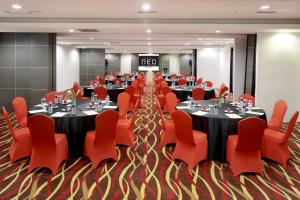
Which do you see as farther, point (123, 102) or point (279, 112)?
point (123, 102)

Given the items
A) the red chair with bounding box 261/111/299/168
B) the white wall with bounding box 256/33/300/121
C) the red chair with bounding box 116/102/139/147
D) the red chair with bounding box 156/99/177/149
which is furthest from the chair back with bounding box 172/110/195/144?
the white wall with bounding box 256/33/300/121

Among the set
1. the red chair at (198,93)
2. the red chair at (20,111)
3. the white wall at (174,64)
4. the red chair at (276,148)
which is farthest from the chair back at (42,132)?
the white wall at (174,64)

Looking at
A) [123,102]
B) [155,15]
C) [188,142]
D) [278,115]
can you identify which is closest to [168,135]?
[188,142]

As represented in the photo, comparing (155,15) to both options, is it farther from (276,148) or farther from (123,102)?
(276,148)


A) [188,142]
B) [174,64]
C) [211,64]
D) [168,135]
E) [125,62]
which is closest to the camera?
[188,142]

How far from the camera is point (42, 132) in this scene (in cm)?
427

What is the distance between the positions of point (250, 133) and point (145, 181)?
1678mm

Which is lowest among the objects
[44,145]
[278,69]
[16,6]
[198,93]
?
[44,145]

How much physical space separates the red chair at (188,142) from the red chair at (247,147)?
0.45 metres

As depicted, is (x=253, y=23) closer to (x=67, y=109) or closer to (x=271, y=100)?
(x=271, y=100)

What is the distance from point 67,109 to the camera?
5.52 metres

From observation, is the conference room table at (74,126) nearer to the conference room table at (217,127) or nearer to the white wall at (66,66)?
the conference room table at (217,127)

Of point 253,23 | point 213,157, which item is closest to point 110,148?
point 213,157

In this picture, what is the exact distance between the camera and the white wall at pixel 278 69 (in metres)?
8.23
